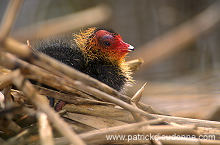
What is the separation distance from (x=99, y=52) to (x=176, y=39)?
1.28 metres

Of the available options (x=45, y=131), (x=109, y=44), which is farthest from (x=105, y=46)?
(x=45, y=131)

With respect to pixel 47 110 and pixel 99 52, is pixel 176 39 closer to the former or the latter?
pixel 99 52

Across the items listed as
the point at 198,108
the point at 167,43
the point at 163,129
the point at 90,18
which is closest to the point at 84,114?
the point at 163,129

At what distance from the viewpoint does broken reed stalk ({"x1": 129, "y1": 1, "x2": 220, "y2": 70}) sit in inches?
124

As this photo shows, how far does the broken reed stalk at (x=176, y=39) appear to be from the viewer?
10.3 feet

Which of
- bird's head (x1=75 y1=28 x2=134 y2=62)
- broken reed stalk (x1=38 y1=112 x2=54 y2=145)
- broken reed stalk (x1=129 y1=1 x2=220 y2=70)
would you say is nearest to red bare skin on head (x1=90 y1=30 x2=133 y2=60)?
bird's head (x1=75 y1=28 x2=134 y2=62)

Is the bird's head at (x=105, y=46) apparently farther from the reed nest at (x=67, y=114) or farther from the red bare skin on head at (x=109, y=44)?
the reed nest at (x=67, y=114)

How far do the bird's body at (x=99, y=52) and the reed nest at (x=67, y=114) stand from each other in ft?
0.94

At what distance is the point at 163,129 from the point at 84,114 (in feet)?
1.43

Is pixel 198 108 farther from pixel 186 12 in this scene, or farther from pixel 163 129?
pixel 186 12

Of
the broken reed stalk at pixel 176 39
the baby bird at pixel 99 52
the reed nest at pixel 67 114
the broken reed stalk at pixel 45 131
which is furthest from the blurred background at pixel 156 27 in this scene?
the broken reed stalk at pixel 45 131

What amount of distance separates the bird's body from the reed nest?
0.94 ft

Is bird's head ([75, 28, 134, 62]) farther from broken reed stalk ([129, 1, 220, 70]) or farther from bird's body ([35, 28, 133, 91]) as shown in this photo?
broken reed stalk ([129, 1, 220, 70])

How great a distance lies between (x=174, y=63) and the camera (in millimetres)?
4211
